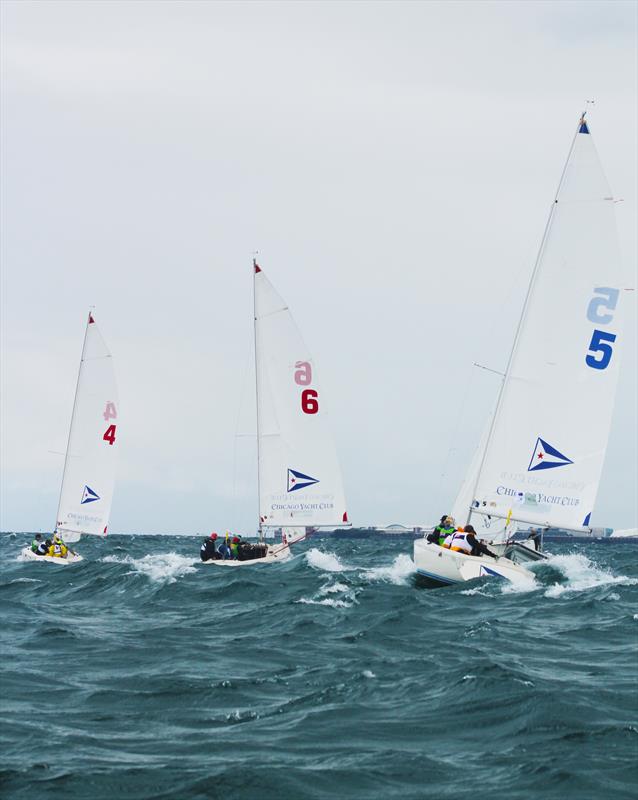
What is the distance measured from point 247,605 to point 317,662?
26.7 feet

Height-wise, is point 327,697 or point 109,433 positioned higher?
point 109,433

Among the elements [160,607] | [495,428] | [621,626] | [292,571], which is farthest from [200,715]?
[292,571]

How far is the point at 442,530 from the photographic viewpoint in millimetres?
27547

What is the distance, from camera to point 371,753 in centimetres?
1063

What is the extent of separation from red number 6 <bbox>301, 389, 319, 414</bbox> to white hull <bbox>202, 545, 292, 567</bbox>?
5.37 metres

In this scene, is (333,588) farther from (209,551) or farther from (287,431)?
(287,431)

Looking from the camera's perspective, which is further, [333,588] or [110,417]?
[110,417]

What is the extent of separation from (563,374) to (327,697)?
17.3m

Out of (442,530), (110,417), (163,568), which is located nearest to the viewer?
(442,530)

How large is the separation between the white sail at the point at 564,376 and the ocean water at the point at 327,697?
4679 mm

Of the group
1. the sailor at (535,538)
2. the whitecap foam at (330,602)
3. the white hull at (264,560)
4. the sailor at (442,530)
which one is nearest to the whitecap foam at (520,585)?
the sailor at (442,530)

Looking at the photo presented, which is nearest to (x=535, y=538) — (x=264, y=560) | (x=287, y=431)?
(x=264, y=560)

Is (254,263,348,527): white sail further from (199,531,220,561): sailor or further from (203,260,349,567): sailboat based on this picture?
(199,531,220,561): sailor

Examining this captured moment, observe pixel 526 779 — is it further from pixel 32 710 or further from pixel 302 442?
pixel 302 442
